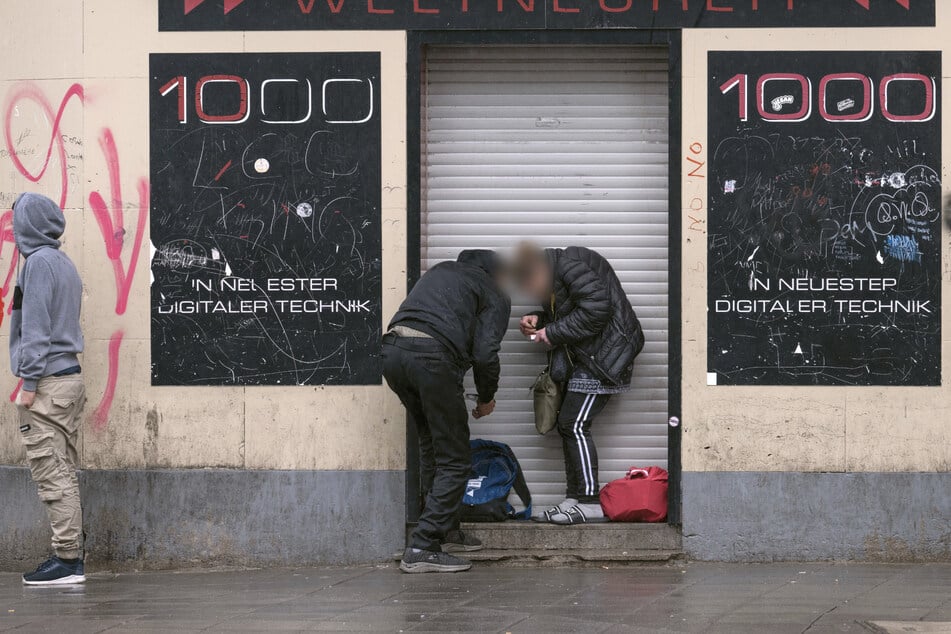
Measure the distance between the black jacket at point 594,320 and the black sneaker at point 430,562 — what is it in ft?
4.88

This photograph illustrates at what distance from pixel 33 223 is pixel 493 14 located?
3037 millimetres

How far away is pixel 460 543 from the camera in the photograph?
8.20 m

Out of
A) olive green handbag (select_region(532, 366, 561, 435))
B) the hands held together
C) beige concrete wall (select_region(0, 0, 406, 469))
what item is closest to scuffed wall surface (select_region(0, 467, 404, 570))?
beige concrete wall (select_region(0, 0, 406, 469))

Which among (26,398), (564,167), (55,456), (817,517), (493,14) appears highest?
(493,14)

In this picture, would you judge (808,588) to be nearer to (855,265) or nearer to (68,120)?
(855,265)

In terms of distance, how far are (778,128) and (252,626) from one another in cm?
433

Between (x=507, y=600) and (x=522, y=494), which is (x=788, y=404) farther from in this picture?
(x=507, y=600)

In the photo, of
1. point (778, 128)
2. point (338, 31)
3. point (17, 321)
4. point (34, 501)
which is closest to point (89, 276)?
point (17, 321)

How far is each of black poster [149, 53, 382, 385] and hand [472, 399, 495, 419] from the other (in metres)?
0.67

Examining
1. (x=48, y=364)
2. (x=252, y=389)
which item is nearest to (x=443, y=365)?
(x=252, y=389)

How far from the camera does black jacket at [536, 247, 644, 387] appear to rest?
8266mm

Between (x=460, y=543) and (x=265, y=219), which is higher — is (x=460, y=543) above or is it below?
below

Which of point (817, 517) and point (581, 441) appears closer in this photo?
point (817, 517)

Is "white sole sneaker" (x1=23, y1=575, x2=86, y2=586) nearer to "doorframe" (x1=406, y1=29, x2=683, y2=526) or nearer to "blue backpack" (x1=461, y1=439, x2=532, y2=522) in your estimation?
"doorframe" (x1=406, y1=29, x2=683, y2=526)
